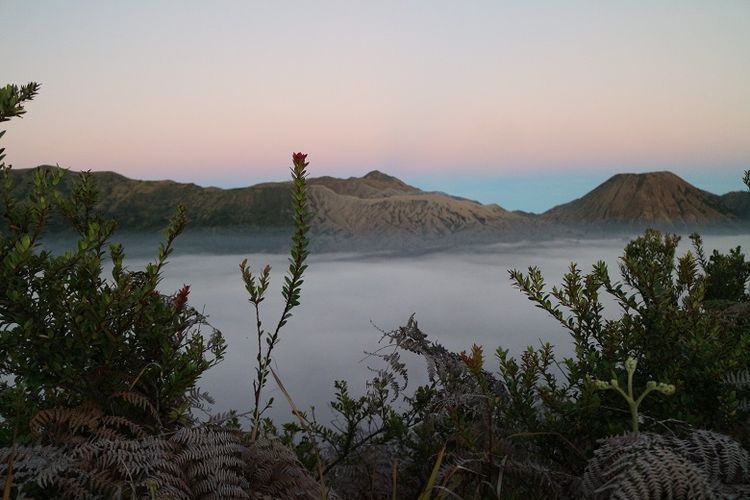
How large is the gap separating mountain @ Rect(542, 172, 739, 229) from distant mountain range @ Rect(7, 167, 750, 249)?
0.18 m

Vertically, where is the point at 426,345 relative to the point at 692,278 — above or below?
below

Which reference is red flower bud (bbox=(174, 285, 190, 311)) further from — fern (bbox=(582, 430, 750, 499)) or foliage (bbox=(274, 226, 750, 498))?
fern (bbox=(582, 430, 750, 499))

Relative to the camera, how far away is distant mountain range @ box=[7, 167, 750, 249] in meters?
76.8

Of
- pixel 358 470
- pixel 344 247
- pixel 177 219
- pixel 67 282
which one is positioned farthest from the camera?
pixel 344 247

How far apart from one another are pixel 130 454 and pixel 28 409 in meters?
0.88

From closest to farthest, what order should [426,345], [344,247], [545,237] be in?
[426,345] < [344,247] < [545,237]

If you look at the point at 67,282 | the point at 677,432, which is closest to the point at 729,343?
the point at 677,432

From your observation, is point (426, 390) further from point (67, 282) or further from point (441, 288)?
point (441, 288)

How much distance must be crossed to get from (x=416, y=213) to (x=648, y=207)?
4797 cm

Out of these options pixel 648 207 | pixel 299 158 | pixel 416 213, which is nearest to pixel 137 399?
pixel 299 158

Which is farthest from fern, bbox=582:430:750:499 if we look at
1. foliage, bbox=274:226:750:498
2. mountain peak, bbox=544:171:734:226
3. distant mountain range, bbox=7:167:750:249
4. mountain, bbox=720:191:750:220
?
mountain, bbox=720:191:750:220

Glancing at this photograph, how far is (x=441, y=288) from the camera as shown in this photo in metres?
58.1

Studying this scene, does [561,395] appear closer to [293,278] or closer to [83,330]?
[293,278]

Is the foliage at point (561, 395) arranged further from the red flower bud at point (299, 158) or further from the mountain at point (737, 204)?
the mountain at point (737, 204)
